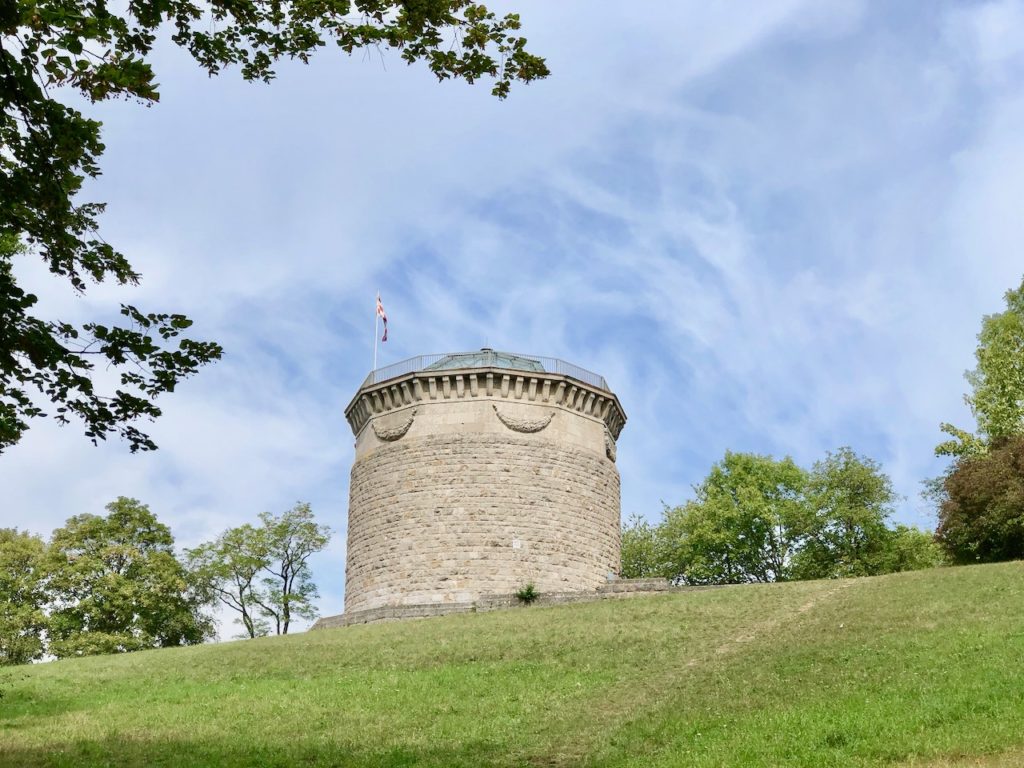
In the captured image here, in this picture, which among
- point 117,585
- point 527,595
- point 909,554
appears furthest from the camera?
point 909,554

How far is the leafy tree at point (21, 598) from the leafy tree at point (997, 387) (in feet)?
119

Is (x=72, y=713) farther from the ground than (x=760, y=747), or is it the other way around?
(x=72, y=713)

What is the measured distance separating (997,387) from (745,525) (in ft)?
55.3

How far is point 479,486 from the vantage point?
3388 cm

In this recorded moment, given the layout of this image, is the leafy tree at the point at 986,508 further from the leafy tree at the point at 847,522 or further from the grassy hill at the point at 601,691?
the leafy tree at the point at 847,522

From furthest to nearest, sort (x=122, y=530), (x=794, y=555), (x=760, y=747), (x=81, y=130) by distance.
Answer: (x=794, y=555) < (x=122, y=530) < (x=760, y=747) < (x=81, y=130)

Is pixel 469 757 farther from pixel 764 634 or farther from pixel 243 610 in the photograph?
pixel 243 610

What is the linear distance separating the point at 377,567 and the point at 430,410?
5935 millimetres

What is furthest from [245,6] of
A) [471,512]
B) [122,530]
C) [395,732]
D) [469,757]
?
[122,530]

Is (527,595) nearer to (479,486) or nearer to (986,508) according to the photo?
(479,486)

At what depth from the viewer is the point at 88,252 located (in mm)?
9469

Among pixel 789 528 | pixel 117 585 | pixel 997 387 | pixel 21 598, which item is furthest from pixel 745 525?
pixel 21 598

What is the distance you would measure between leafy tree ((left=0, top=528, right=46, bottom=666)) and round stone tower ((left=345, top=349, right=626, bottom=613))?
14178mm

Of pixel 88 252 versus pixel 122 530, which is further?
pixel 122 530
